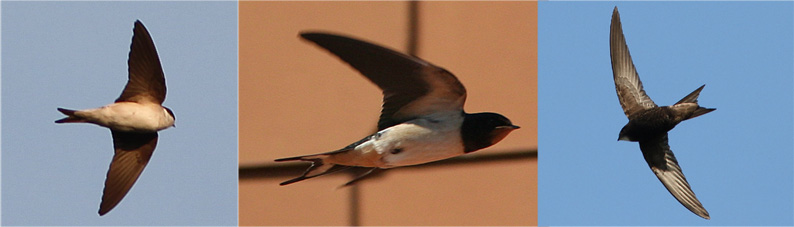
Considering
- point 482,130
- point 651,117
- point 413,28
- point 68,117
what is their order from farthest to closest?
point 413,28, point 651,117, point 68,117, point 482,130

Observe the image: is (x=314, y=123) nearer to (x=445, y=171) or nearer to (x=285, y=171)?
(x=285, y=171)

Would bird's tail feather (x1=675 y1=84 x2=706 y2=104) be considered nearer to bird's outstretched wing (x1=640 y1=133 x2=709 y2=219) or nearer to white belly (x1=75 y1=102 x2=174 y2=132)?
bird's outstretched wing (x1=640 y1=133 x2=709 y2=219)

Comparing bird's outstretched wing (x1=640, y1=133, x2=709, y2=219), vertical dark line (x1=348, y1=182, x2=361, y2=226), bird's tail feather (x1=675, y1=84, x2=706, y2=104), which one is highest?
bird's tail feather (x1=675, y1=84, x2=706, y2=104)

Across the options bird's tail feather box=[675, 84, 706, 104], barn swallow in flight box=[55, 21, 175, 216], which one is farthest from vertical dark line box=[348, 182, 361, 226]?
bird's tail feather box=[675, 84, 706, 104]

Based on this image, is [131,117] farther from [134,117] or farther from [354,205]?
[354,205]

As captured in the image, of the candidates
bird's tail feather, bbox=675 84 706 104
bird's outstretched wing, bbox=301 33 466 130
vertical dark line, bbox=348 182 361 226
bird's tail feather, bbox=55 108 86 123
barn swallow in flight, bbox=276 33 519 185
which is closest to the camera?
bird's outstretched wing, bbox=301 33 466 130

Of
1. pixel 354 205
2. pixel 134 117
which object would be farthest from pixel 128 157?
pixel 354 205

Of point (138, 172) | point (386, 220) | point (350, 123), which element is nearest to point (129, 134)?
point (138, 172)
